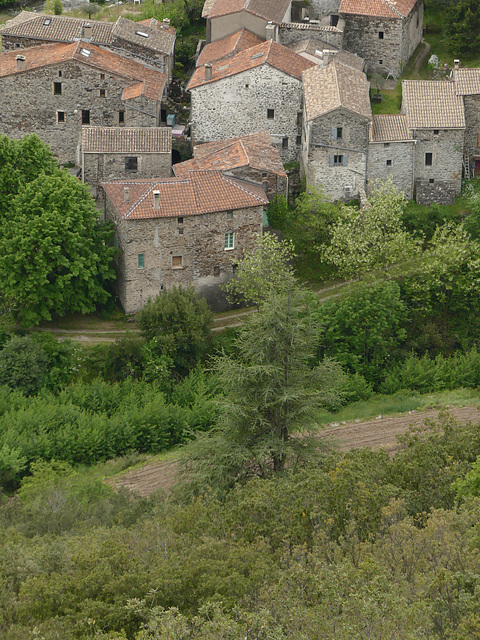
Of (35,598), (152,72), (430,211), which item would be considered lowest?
(35,598)

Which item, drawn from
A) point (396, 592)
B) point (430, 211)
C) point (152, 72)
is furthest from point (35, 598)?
point (152, 72)

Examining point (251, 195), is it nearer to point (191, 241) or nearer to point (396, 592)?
point (191, 241)

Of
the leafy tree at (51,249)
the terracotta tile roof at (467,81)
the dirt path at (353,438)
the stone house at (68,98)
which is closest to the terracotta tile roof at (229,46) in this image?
the stone house at (68,98)

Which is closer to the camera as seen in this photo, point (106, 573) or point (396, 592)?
point (396, 592)

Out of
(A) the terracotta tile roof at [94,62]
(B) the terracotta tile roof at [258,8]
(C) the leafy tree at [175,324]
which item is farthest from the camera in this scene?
(B) the terracotta tile roof at [258,8]

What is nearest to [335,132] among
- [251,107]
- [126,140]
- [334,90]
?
[334,90]

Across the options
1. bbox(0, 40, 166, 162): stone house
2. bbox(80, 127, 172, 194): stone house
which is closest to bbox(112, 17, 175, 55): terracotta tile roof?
bbox(0, 40, 166, 162): stone house

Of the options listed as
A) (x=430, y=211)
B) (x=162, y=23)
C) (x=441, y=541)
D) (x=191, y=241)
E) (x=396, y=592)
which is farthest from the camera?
(x=162, y=23)

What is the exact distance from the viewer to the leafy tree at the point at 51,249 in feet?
191

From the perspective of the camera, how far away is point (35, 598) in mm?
31500

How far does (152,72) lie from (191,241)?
55.0ft

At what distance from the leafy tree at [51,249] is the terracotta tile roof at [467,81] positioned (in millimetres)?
23627

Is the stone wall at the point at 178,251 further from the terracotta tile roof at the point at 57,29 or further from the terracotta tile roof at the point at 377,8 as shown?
the terracotta tile roof at the point at 377,8

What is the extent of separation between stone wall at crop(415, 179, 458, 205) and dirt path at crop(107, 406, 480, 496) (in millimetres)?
15753
